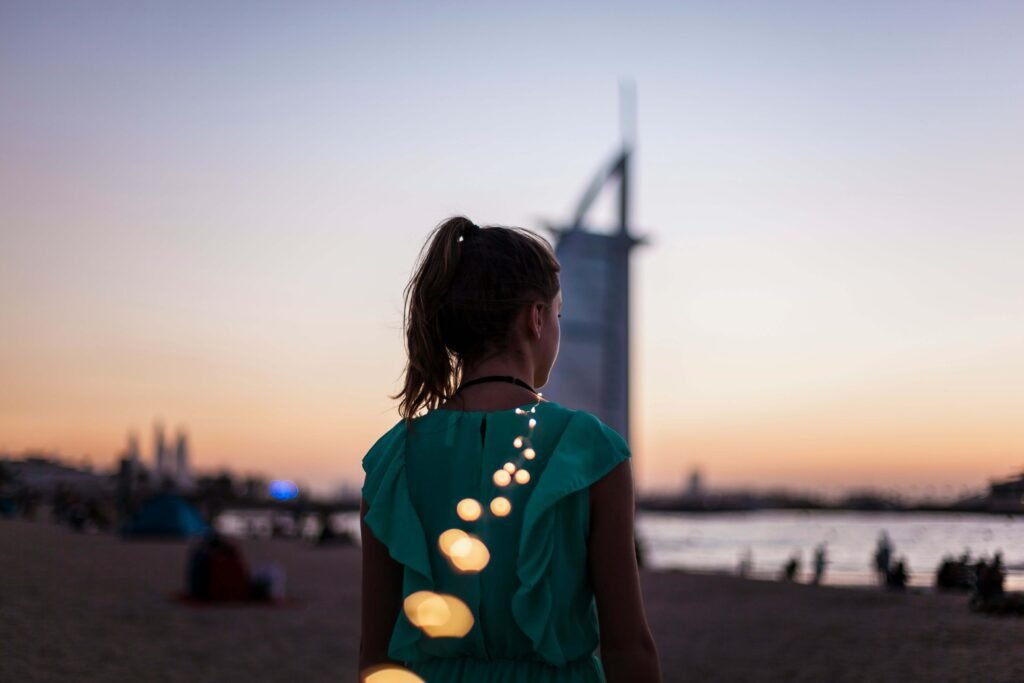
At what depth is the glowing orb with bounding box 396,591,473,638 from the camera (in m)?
1.66

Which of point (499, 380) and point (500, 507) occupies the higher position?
point (499, 380)

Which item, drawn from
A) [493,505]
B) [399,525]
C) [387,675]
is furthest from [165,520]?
[493,505]

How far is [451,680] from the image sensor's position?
5.54 ft

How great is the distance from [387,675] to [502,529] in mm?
420

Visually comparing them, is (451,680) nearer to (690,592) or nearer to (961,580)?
(961,580)

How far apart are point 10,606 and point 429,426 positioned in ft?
42.7

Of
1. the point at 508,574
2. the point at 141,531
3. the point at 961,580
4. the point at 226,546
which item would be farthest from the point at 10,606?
the point at 141,531

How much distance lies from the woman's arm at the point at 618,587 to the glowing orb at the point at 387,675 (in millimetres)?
430

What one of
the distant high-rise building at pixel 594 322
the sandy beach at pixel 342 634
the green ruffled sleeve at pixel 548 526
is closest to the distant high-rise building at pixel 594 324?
the distant high-rise building at pixel 594 322

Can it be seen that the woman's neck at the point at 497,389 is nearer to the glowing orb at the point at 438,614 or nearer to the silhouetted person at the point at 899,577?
the glowing orb at the point at 438,614

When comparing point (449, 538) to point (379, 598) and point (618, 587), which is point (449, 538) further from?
point (618, 587)

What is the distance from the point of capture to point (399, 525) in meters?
1.70

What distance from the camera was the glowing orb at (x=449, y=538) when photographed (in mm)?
1696

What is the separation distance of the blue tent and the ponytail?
37.9m
